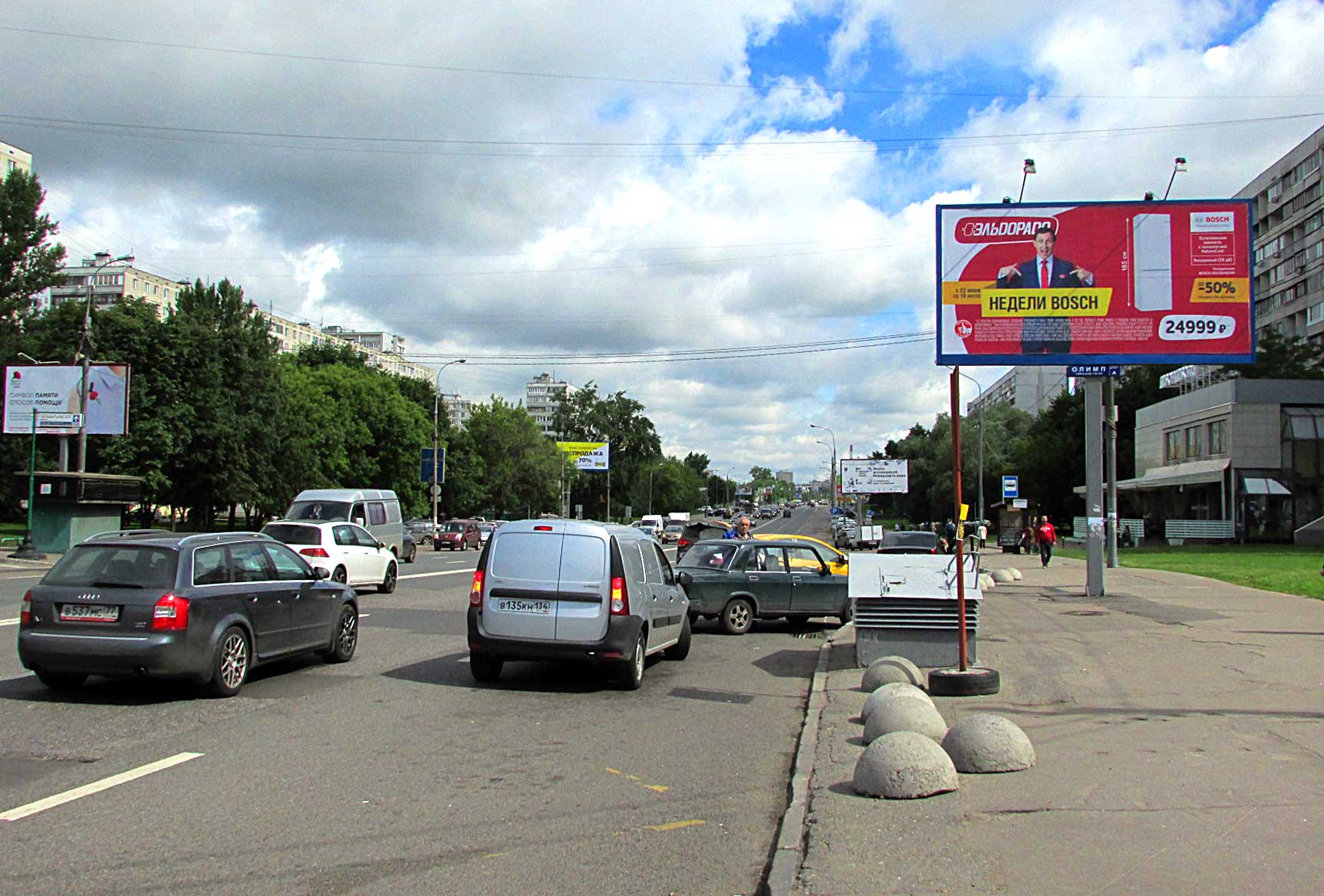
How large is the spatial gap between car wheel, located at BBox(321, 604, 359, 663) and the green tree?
5824cm

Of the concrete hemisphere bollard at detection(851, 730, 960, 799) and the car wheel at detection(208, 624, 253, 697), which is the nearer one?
the concrete hemisphere bollard at detection(851, 730, 960, 799)

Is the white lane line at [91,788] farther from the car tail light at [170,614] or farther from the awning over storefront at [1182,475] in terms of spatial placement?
the awning over storefront at [1182,475]

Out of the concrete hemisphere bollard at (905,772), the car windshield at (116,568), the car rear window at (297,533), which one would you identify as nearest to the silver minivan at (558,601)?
the car windshield at (116,568)

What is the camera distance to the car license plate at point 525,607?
10547mm

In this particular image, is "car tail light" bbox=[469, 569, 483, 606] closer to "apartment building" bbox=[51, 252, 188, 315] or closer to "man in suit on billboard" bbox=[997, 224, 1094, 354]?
"man in suit on billboard" bbox=[997, 224, 1094, 354]

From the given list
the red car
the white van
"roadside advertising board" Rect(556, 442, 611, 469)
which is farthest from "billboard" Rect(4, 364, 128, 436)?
"roadside advertising board" Rect(556, 442, 611, 469)

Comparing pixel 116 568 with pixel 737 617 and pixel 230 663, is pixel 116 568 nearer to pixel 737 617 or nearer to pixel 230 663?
pixel 230 663

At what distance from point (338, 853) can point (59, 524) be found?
32376mm

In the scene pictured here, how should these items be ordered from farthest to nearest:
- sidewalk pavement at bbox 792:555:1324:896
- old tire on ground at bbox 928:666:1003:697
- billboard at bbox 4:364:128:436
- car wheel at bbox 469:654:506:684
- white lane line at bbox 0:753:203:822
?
billboard at bbox 4:364:128:436 < car wheel at bbox 469:654:506:684 < old tire on ground at bbox 928:666:1003:697 < white lane line at bbox 0:753:203:822 < sidewalk pavement at bbox 792:555:1324:896

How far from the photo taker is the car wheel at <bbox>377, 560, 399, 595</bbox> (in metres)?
22.2

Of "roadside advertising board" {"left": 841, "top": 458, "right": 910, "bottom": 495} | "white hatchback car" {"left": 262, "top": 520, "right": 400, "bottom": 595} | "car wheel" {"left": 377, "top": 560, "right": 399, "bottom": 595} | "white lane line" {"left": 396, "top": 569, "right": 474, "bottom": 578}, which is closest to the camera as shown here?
"white hatchback car" {"left": 262, "top": 520, "right": 400, "bottom": 595}

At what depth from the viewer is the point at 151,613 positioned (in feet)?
29.5

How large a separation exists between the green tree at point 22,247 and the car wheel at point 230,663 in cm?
6002

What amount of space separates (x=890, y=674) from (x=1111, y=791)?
3654mm
